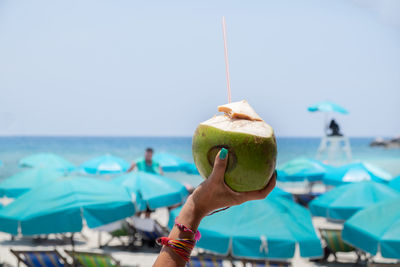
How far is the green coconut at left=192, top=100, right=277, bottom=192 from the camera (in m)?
1.59

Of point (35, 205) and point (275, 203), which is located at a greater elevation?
point (35, 205)

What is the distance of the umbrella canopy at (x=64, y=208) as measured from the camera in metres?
4.90

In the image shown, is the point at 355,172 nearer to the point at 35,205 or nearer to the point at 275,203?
the point at 275,203

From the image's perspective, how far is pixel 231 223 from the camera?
538 centimetres

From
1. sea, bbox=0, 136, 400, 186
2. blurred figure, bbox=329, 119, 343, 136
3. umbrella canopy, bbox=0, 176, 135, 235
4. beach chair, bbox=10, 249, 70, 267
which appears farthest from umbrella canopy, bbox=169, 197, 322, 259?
sea, bbox=0, 136, 400, 186

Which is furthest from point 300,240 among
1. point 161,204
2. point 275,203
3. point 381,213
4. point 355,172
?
point 355,172

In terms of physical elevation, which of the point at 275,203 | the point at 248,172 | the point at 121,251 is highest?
the point at 248,172

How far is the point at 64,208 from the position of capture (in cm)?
508

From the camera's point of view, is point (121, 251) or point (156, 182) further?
point (121, 251)

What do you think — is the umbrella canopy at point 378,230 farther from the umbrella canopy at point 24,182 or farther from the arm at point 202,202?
the umbrella canopy at point 24,182

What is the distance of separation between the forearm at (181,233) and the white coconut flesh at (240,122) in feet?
1.22

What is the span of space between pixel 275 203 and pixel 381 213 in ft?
4.52

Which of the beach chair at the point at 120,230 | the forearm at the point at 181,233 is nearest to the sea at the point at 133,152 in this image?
the beach chair at the point at 120,230

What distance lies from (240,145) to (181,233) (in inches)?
17.1
